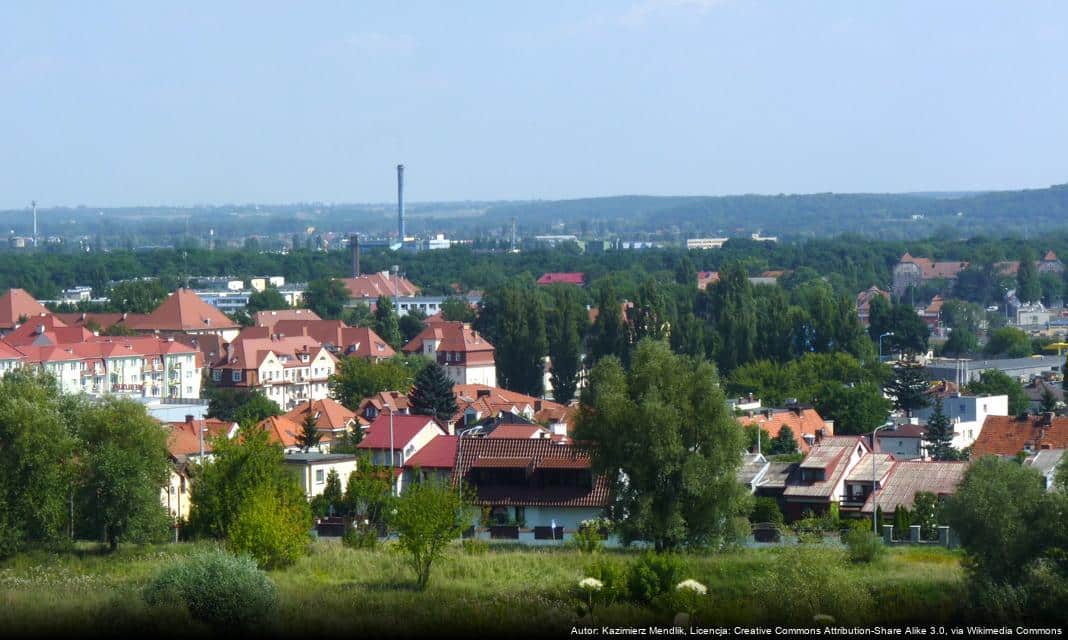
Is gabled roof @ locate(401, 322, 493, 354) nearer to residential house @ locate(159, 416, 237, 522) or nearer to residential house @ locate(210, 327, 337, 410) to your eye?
residential house @ locate(210, 327, 337, 410)

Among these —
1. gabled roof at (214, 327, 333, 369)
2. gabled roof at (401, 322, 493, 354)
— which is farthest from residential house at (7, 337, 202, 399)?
gabled roof at (401, 322, 493, 354)

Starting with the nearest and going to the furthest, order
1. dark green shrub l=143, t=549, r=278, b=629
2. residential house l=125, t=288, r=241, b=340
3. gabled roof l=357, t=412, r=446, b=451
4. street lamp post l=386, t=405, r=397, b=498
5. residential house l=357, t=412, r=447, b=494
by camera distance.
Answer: dark green shrub l=143, t=549, r=278, b=629 < street lamp post l=386, t=405, r=397, b=498 < residential house l=357, t=412, r=447, b=494 < gabled roof l=357, t=412, r=446, b=451 < residential house l=125, t=288, r=241, b=340

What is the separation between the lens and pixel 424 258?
13625 cm

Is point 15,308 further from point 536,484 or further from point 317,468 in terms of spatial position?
point 536,484

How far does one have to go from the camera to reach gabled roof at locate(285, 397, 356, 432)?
38844 millimetres

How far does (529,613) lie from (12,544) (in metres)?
7.88

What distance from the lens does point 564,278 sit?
11819 centimetres

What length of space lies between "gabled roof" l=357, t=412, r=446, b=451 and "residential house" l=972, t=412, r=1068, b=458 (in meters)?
10.6

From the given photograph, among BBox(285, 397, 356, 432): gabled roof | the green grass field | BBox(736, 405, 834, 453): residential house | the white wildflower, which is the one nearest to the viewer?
the green grass field

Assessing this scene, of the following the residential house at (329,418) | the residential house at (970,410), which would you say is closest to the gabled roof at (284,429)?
the residential house at (329,418)

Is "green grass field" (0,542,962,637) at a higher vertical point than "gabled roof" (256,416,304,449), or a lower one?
higher

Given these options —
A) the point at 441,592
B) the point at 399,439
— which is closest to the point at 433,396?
the point at 399,439

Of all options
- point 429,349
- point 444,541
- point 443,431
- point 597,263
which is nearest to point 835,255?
point 597,263

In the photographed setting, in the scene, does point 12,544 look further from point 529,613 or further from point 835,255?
point 835,255
